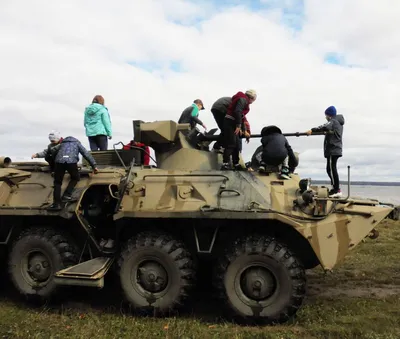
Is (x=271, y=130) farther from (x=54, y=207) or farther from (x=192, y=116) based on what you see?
(x=54, y=207)

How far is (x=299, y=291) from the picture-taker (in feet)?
20.2

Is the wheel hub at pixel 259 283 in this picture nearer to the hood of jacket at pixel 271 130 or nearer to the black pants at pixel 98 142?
the hood of jacket at pixel 271 130

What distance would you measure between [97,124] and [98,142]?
1.21 ft

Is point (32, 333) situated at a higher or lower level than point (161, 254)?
lower

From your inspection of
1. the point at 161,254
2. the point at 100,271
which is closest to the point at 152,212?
the point at 161,254

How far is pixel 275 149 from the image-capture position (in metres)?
7.13

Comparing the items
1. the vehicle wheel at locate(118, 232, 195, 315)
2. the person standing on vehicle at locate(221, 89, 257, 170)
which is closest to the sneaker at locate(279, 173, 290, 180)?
the person standing on vehicle at locate(221, 89, 257, 170)

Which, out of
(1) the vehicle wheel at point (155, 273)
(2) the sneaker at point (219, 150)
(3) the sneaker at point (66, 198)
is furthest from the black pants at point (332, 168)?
(3) the sneaker at point (66, 198)

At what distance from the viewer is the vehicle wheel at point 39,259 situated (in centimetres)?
723

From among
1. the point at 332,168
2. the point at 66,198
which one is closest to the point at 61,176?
the point at 66,198

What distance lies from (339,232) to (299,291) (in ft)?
3.07

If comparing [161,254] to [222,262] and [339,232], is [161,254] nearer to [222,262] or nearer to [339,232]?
[222,262]

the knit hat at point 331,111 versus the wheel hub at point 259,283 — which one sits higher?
the knit hat at point 331,111

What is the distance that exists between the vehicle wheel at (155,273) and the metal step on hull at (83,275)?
31 cm
